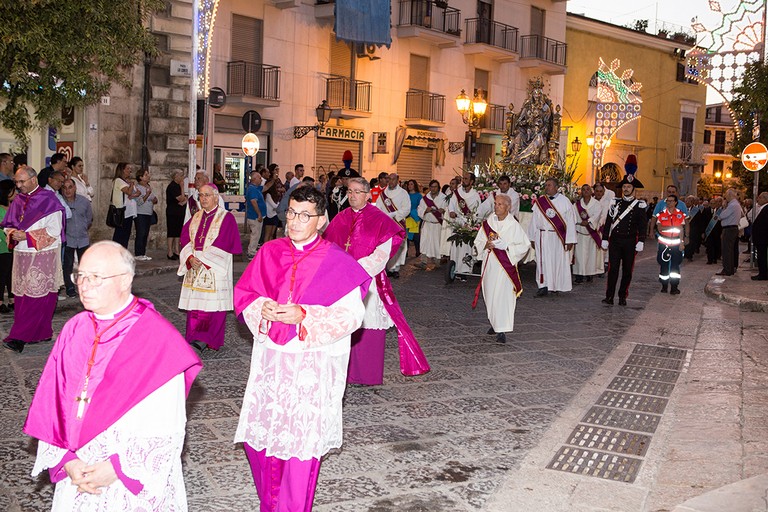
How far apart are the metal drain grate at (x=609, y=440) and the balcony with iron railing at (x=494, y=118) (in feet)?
89.3

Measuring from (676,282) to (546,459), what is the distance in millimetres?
10078

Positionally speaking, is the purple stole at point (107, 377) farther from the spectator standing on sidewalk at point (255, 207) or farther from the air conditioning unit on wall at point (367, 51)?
the air conditioning unit on wall at point (367, 51)

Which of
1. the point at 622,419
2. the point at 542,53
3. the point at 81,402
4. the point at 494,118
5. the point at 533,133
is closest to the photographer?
the point at 81,402

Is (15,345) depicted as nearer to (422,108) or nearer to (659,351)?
(659,351)

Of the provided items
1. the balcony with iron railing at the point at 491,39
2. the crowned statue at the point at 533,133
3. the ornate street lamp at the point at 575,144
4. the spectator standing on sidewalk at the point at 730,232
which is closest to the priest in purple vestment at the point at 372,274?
the crowned statue at the point at 533,133

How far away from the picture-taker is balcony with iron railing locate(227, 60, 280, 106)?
78.1ft

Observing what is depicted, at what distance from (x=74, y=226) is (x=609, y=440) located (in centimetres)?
799

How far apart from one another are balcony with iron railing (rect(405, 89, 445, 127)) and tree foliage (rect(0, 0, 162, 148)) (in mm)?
20370

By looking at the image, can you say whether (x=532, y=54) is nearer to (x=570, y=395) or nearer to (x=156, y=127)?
(x=156, y=127)

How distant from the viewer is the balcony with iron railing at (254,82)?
78.1 feet

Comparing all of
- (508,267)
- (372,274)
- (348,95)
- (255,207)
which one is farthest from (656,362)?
(348,95)

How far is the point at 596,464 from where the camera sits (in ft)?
17.7

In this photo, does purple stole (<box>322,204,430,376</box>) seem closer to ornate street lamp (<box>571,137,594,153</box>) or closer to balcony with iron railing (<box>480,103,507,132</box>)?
balcony with iron railing (<box>480,103,507,132</box>)

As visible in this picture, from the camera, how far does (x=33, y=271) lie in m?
8.05
